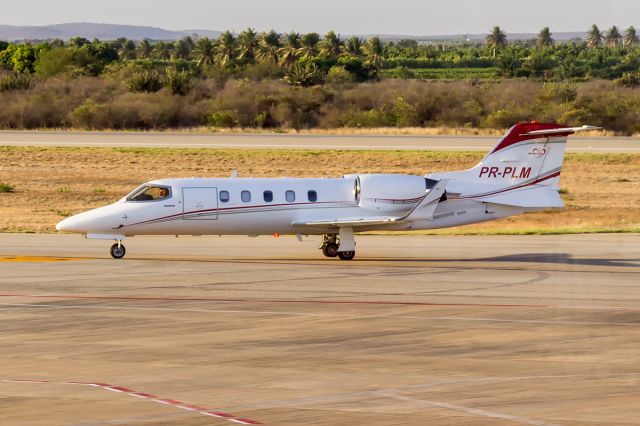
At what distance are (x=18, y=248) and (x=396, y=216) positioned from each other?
11.4 meters

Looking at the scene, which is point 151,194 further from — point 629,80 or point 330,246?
point 629,80

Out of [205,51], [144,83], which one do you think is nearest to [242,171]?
[144,83]

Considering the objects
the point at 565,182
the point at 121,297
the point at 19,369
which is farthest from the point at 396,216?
the point at 565,182

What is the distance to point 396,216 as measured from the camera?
30.9 meters

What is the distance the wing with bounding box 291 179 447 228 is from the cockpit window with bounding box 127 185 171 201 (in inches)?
143

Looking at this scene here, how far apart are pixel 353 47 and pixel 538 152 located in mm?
89347

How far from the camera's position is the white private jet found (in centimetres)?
3014

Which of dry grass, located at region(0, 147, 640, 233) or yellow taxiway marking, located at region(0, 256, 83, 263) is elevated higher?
dry grass, located at region(0, 147, 640, 233)

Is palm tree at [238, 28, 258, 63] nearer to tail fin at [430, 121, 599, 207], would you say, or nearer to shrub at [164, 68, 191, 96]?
shrub at [164, 68, 191, 96]

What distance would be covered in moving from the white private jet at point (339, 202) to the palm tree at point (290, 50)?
3058 inches

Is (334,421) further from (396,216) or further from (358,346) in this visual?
(396,216)

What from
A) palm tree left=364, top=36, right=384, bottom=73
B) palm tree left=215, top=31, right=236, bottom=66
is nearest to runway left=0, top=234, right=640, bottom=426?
palm tree left=364, top=36, right=384, bottom=73

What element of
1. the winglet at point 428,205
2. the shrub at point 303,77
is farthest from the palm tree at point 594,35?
the shrub at point 303,77

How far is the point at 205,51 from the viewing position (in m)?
124
